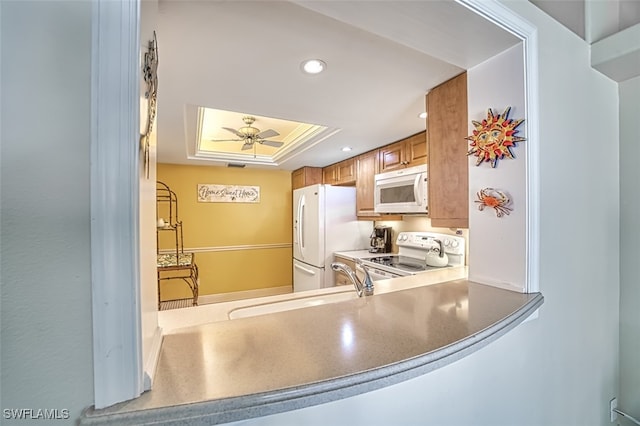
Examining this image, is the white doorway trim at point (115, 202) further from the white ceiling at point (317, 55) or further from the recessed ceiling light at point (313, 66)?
the recessed ceiling light at point (313, 66)

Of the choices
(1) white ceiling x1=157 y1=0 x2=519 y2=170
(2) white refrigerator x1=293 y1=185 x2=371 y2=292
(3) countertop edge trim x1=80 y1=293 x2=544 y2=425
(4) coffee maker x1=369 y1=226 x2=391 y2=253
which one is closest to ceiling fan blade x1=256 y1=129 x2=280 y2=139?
(1) white ceiling x1=157 y1=0 x2=519 y2=170

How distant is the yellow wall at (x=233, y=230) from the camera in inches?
156

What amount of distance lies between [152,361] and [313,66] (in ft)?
4.38

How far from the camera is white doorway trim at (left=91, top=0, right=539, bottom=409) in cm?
44

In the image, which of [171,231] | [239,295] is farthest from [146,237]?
[239,295]

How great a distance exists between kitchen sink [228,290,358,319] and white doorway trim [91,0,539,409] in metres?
0.67

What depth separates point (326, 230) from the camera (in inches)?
132

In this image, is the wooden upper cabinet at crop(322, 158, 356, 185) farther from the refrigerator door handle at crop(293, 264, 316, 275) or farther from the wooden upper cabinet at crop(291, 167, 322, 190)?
the refrigerator door handle at crop(293, 264, 316, 275)

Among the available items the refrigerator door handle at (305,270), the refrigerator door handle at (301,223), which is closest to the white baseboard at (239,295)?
the refrigerator door handle at (305,270)

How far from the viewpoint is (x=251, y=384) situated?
1.68 ft

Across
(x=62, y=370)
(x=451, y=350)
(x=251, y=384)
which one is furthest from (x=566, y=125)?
(x=62, y=370)

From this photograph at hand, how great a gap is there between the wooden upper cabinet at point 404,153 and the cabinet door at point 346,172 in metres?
0.54

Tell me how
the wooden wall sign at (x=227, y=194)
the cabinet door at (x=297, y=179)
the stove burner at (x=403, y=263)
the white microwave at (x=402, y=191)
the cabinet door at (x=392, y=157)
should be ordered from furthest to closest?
the cabinet door at (x=297, y=179) < the wooden wall sign at (x=227, y=194) < the cabinet door at (x=392, y=157) < the stove burner at (x=403, y=263) < the white microwave at (x=402, y=191)

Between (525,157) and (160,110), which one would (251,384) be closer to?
(525,157)
